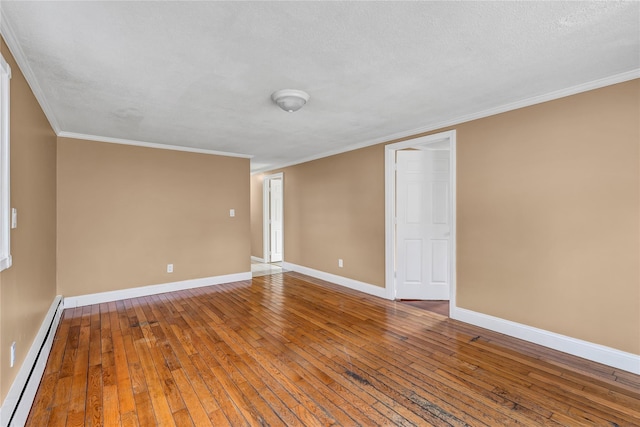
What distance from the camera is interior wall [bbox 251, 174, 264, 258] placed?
7156 mm

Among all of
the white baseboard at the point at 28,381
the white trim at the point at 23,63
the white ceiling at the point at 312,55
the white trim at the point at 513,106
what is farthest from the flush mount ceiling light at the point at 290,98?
the white baseboard at the point at 28,381

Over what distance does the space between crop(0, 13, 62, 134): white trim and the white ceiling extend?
0.01 meters

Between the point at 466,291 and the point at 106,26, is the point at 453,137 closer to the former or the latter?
the point at 466,291

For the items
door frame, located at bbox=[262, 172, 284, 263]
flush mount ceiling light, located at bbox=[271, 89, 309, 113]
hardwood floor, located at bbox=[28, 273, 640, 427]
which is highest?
flush mount ceiling light, located at bbox=[271, 89, 309, 113]

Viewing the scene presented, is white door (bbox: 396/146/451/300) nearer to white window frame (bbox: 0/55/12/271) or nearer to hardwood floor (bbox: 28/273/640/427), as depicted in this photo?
hardwood floor (bbox: 28/273/640/427)

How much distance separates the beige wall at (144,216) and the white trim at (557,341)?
3769 millimetres

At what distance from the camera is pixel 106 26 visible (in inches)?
64.8

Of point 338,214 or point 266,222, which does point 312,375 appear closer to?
point 338,214

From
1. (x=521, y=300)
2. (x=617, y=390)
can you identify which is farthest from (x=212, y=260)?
(x=617, y=390)

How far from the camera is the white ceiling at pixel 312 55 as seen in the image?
1553 mm

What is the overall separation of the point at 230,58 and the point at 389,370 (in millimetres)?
2575

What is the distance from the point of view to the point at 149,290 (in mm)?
4383

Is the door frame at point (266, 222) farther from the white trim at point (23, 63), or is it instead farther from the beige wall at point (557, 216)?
the beige wall at point (557, 216)

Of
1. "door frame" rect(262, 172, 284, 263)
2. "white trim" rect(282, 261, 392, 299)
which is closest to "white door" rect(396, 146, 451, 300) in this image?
"white trim" rect(282, 261, 392, 299)
